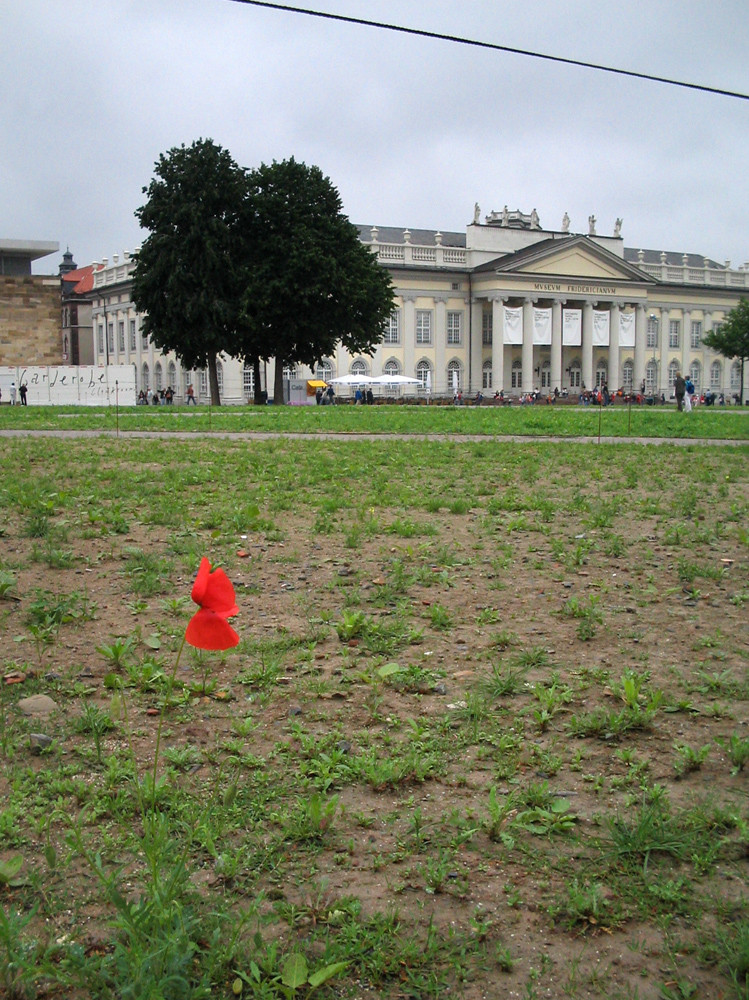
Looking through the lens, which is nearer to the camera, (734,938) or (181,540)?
(734,938)

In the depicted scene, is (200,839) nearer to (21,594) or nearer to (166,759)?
(166,759)

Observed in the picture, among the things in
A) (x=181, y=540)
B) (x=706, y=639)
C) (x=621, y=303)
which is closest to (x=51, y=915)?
(x=706, y=639)

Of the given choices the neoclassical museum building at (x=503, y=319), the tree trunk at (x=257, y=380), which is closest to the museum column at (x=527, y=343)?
the neoclassical museum building at (x=503, y=319)

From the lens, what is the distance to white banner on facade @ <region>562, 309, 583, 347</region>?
90.5 metres

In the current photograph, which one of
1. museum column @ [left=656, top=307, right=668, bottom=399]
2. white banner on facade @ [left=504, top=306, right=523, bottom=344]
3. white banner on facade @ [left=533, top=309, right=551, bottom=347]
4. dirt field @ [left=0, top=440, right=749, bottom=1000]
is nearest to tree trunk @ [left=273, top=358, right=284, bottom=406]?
white banner on facade @ [left=504, top=306, right=523, bottom=344]

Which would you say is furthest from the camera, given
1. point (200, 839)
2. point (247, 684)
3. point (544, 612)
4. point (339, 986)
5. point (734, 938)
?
point (544, 612)

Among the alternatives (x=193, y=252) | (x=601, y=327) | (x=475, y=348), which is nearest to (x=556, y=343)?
(x=601, y=327)

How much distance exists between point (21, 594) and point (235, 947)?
11.8ft

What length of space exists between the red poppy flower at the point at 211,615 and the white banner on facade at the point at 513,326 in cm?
8687

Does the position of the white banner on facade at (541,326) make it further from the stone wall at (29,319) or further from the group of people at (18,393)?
the group of people at (18,393)

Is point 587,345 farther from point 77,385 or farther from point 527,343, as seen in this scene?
point 77,385

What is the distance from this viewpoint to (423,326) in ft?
291

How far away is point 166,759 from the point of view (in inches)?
142

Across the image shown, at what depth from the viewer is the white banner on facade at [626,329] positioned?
94562 millimetres
